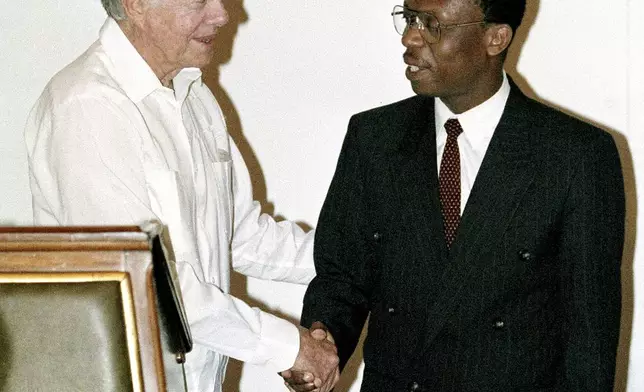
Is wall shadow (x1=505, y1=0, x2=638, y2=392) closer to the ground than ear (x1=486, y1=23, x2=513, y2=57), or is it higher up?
closer to the ground

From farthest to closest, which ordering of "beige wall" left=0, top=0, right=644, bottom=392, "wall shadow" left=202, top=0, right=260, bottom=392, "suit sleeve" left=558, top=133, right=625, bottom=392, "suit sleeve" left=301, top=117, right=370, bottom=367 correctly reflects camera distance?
"wall shadow" left=202, top=0, right=260, bottom=392
"beige wall" left=0, top=0, right=644, bottom=392
"suit sleeve" left=301, top=117, right=370, bottom=367
"suit sleeve" left=558, top=133, right=625, bottom=392

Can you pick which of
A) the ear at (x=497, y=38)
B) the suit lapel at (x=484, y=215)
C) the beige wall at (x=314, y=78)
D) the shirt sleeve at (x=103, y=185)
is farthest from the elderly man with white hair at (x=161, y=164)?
the beige wall at (x=314, y=78)

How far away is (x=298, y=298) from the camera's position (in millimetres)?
3299

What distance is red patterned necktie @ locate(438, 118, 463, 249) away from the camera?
6.88ft

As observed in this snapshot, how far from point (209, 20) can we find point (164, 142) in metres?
0.27

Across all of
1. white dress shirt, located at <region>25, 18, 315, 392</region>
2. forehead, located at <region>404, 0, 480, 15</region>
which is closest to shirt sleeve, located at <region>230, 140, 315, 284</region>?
white dress shirt, located at <region>25, 18, 315, 392</region>

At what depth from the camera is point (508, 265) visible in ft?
6.64

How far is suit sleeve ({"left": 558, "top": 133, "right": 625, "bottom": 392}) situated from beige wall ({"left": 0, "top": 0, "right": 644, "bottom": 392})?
3.44ft

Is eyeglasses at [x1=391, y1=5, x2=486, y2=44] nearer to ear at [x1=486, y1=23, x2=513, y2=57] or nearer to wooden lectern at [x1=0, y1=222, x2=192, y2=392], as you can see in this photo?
ear at [x1=486, y1=23, x2=513, y2=57]

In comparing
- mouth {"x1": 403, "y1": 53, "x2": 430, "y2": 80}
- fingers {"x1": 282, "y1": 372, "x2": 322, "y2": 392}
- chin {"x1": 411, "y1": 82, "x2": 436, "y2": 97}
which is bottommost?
fingers {"x1": 282, "y1": 372, "x2": 322, "y2": 392}

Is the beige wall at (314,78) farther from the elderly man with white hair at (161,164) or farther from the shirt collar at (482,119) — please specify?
the shirt collar at (482,119)

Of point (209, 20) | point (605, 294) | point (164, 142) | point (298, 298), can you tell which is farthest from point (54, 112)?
point (298, 298)

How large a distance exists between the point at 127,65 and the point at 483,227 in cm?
78

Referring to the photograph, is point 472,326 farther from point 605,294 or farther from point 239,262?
point 239,262
